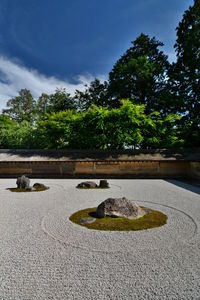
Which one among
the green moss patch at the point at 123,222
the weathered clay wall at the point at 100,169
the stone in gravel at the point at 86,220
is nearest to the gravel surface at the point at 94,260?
the green moss patch at the point at 123,222

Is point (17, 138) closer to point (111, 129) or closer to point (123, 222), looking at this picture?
point (111, 129)

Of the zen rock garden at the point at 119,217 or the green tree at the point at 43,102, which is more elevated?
the green tree at the point at 43,102

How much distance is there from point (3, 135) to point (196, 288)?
2787 cm

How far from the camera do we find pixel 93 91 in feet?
89.6

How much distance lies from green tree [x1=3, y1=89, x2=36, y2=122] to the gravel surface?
36.1 metres

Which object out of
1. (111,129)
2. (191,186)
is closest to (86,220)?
(191,186)

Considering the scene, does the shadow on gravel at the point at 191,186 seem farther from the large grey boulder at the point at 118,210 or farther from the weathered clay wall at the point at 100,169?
the large grey boulder at the point at 118,210

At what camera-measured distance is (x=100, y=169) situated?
17312 millimetres

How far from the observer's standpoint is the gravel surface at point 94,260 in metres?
2.90

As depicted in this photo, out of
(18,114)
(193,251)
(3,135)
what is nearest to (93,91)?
(3,135)

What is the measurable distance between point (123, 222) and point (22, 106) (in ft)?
130

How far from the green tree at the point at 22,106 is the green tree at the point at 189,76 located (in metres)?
28.1

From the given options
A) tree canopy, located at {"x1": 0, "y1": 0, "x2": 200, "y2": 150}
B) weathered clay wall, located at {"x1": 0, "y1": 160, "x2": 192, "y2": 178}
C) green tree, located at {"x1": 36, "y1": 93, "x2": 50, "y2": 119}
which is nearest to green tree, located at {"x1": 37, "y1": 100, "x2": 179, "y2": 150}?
tree canopy, located at {"x1": 0, "y1": 0, "x2": 200, "y2": 150}

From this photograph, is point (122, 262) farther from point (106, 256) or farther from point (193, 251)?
point (193, 251)
